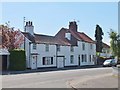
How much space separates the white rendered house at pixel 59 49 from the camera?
52812 millimetres

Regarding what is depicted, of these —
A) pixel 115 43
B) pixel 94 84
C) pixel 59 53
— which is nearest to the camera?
pixel 94 84

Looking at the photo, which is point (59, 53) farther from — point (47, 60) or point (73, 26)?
point (73, 26)

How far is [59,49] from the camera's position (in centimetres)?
5912

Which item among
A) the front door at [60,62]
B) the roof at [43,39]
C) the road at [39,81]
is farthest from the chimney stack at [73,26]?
the road at [39,81]

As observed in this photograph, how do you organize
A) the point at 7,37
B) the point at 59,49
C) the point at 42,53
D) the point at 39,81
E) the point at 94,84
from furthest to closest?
the point at 59,49 → the point at 42,53 → the point at 7,37 → the point at 39,81 → the point at 94,84

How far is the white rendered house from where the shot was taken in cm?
5281

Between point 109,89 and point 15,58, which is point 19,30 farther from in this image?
point 109,89

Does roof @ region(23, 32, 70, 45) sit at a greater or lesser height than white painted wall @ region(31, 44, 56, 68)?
greater

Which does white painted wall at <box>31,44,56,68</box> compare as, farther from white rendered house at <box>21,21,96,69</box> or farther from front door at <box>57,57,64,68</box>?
front door at <box>57,57,64,68</box>

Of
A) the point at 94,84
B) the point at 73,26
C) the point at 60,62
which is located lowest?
the point at 94,84

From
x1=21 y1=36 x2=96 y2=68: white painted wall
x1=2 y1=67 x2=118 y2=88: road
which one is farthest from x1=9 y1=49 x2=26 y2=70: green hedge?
x1=2 y1=67 x2=118 y2=88: road

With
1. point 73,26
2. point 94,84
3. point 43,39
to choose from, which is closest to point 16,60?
point 43,39

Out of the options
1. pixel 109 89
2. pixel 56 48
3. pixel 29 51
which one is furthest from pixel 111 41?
pixel 56 48

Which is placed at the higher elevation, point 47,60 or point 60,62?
point 47,60
